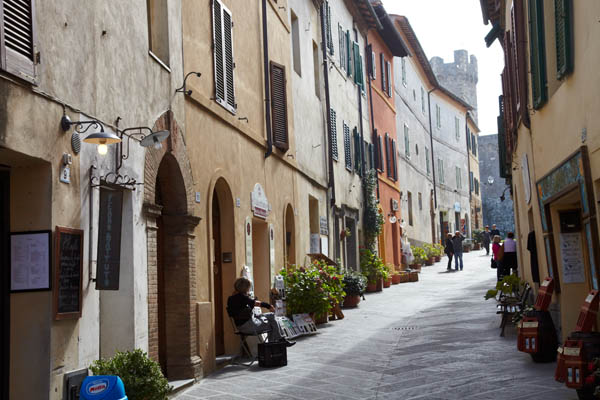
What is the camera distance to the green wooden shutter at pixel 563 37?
23.6 ft

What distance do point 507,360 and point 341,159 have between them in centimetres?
1165

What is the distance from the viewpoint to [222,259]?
38.0 feet

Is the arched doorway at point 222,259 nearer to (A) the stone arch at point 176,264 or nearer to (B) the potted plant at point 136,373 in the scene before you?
(A) the stone arch at point 176,264

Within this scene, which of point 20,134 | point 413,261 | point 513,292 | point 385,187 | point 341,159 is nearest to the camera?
point 20,134

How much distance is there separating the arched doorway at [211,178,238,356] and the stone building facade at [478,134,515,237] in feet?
151

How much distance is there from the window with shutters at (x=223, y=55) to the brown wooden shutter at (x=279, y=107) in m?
2.42

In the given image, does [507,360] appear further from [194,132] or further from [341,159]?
[341,159]

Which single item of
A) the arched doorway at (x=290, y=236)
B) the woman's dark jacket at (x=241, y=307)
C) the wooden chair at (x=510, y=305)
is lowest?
the wooden chair at (x=510, y=305)

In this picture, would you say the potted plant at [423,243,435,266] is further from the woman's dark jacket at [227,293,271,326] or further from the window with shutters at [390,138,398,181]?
the woman's dark jacket at [227,293,271,326]

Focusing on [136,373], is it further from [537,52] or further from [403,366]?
[537,52]

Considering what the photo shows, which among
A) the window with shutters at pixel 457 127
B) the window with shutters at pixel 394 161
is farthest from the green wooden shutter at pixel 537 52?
the window with shutters at pixel 457 127

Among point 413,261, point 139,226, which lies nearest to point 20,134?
point 139,226

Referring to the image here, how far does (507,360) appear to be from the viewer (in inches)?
377

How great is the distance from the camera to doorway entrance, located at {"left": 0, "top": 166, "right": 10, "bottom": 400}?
6.01 metres
